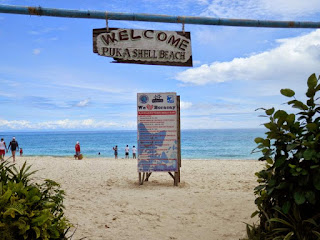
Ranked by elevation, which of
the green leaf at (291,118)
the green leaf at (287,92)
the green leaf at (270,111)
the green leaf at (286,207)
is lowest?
the green leaf at (286,207)

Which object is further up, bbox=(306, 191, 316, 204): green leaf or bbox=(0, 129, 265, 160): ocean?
bbox=(306, 191, 316, 204): green leaf

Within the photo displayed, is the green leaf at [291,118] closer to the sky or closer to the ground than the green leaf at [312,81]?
closer to the ground

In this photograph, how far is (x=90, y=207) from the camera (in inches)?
292

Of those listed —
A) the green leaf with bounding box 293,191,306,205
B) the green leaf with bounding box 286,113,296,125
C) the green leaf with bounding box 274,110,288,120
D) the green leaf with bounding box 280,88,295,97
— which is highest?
the green leaf with bounding box 280,88,295,97

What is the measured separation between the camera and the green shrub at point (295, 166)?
3053 mm

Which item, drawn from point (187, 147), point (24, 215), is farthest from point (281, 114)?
point (187, 147)

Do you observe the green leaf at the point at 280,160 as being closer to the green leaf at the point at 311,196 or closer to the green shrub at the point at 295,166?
the green shrub at the point at 295,166

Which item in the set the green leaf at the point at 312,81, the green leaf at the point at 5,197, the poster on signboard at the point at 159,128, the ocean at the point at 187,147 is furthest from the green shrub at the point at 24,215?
the ocean at the point at 187,147

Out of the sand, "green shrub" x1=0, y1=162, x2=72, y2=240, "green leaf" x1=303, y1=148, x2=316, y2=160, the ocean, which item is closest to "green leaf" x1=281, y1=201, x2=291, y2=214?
"green leaf" x1=303, y1=148, x2=316, y2=160

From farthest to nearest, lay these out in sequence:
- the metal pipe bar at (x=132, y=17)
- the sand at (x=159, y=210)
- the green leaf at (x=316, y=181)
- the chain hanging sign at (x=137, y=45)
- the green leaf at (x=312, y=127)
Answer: the sand at (x=159, y=210)
the chain hanging sign at (x=137, y=45)
the metal pipe bar at (x=132, y=17)
the green leaf at (x=312, y=127)
the green leaf at (x=316, y=181)

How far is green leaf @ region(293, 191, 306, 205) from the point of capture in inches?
119

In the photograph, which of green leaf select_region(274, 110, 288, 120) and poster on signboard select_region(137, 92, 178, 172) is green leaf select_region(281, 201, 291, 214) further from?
poster on signboard select_region(137, 92, 178, 172)

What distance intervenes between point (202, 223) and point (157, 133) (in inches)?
172

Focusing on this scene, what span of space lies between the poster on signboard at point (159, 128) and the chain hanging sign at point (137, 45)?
518 cm
